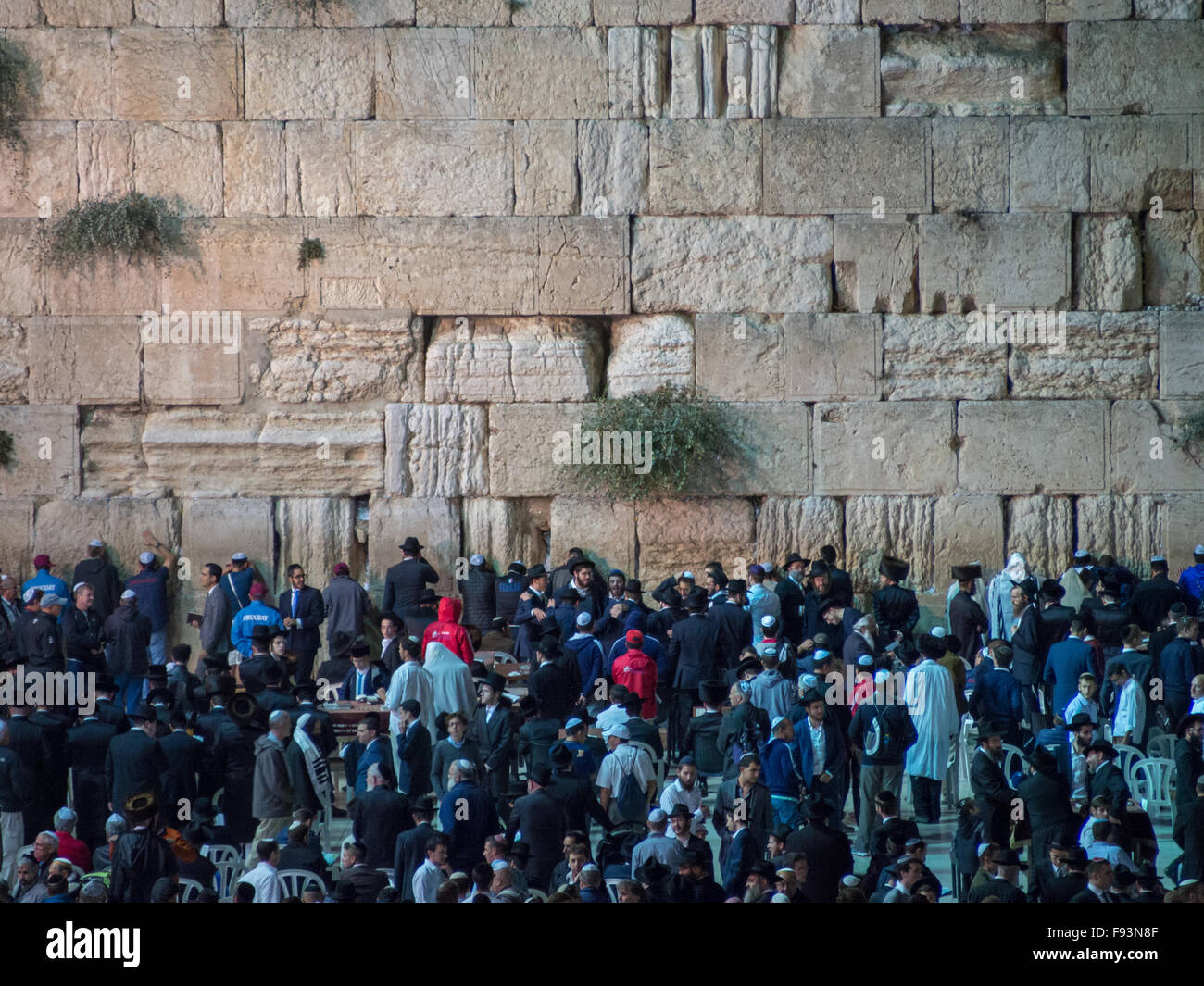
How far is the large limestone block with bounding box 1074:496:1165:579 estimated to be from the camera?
14344mm

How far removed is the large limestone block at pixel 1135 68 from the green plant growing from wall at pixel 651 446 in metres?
4.35

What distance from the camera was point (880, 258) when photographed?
14445 millimetres

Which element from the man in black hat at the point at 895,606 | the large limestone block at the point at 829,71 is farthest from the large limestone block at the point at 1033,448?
the large limestone block at the point at 829,71

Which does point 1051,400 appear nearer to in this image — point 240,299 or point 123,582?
point 240,299

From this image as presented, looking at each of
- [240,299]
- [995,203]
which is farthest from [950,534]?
[240,299]

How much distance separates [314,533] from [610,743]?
588 cm

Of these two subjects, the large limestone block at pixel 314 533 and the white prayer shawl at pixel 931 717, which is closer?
the white prayer shawl at pixel 931 717

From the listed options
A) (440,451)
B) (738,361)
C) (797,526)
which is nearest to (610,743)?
(797,526)

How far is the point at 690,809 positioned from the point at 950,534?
6.19m

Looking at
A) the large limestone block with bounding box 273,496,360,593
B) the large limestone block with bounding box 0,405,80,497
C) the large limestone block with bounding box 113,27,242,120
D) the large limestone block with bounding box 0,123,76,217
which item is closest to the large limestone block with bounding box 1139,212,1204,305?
the large limestone block with bounding box 273,496,360,593

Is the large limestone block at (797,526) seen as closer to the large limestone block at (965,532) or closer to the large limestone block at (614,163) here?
the large limestone block at (965,532)

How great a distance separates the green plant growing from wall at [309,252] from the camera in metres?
14.5

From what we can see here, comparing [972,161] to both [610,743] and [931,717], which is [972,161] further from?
[610,743]

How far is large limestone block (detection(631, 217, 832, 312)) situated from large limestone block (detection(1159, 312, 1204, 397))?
3.04 metres
